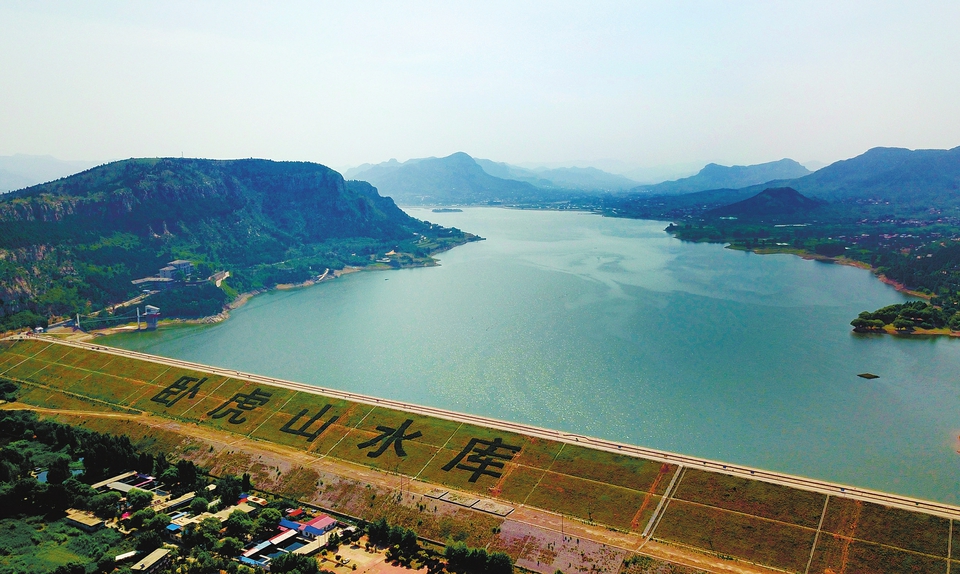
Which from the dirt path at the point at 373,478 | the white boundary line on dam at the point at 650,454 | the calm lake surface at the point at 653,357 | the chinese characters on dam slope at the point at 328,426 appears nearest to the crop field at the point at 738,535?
Result: the dirt path at the point at 373,478

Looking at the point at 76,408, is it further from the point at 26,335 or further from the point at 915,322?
the point at 915,322

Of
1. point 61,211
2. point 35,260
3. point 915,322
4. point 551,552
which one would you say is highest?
point 61,211

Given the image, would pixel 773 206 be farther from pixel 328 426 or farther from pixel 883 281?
pixel 328 426

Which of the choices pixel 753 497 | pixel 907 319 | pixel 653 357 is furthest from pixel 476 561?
pixel 907 319

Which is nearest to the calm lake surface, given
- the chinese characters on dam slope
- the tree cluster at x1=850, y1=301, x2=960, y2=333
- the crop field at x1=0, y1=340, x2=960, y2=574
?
the tree cluster at x1=850, y1=301, x2=960, y2=333

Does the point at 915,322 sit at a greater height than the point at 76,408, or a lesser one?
greater

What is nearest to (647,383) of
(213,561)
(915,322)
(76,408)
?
(213,561)

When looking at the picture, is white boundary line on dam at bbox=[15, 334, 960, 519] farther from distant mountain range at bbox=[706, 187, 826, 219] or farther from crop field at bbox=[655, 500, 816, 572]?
distant mountain range at bbox=[706, 187, 826, 219]
